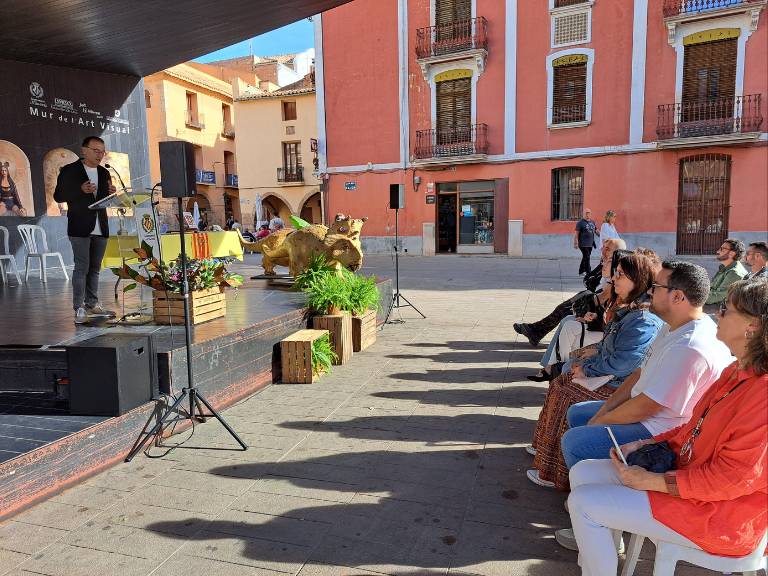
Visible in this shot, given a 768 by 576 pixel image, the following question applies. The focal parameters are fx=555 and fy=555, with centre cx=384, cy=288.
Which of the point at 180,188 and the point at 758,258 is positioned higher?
the point at 180,188

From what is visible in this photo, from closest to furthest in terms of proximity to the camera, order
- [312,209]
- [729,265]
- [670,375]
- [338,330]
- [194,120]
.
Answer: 1. [670,375]
2. [338,330]
3. [729,265]
4. [194,120]
5. [312,209]

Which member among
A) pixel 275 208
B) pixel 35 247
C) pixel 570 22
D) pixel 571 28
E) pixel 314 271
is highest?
pixel 570 22

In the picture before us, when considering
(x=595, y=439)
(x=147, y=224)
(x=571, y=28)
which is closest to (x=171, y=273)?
(x=147, y=224)

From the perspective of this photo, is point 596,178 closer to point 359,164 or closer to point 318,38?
point 359,164

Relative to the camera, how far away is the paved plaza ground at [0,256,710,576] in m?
2.51

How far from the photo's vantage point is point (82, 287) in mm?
5418

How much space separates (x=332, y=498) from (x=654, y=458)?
5.48ft

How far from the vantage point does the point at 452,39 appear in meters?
19.4

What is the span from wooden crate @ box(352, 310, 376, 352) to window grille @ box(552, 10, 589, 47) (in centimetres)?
1518

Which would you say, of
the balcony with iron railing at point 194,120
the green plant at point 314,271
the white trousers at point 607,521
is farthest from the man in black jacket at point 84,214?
the balcony with iron railing at point 194,120

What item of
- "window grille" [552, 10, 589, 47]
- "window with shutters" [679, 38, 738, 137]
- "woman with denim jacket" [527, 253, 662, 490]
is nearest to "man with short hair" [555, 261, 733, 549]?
"woman with denim jacket" [527, 253, 662, 490]

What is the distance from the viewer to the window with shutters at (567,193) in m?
18.4

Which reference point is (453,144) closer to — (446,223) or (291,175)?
(446,223)

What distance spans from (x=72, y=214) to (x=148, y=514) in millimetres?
3494
